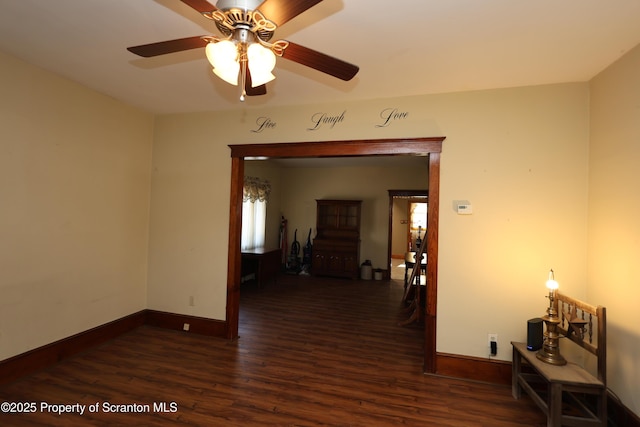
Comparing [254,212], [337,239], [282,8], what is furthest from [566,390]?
[254,212]

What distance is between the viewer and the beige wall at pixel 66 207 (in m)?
2.46

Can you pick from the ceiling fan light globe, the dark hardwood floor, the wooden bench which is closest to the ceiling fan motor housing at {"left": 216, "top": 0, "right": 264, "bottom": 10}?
the ceiling fan light globe

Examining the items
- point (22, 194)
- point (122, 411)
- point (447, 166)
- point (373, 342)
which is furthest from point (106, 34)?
point (373, 342)

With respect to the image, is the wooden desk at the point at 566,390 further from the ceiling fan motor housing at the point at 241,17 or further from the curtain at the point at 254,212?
the curtain at the point at 254,212

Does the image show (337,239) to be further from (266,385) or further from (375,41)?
(375,41)

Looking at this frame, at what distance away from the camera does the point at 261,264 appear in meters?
5.89

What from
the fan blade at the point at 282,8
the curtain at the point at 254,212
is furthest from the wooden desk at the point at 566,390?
the curtain at the point at 254,212

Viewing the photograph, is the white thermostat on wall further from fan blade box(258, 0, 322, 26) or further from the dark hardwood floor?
fan blade box(258, 0, 322, 26)

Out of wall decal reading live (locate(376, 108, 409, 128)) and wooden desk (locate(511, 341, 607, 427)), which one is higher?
wall decal reading live (locate(376, 108, 409, 128))

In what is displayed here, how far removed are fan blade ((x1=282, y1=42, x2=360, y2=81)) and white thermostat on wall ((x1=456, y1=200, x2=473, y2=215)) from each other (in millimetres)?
1723

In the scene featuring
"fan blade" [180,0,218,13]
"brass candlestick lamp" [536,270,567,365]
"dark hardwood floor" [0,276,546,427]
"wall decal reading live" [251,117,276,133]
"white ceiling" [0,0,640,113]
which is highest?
"white ceiling" [0,0,640,113]

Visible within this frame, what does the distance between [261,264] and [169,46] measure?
15.7ft

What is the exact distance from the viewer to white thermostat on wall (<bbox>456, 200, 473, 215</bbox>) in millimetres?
2750

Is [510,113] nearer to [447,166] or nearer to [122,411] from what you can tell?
[447,166]
